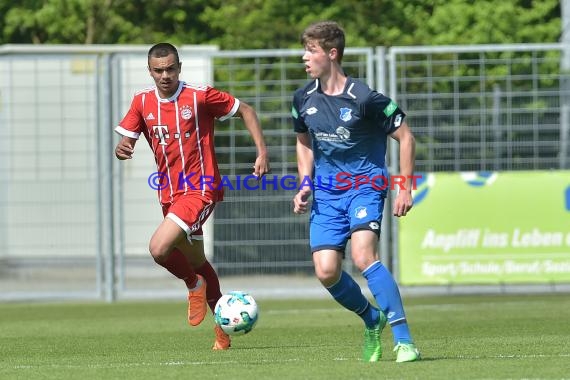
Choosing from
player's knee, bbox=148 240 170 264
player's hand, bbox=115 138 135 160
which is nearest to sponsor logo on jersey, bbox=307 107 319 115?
player's hand, bbox=115 138 135 160

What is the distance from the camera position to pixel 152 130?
9.49 m

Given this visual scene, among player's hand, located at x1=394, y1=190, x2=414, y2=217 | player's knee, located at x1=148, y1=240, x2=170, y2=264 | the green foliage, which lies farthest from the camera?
the green foliage

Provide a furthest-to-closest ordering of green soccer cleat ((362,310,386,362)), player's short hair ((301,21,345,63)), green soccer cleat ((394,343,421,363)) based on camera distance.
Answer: player's short hair ((301,21,345,63)), green soccer cleat ((362,310,386,362)), green soccer cleat ((394,343,421,363))

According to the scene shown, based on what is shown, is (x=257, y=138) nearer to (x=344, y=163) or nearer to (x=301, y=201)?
(x=301, y=201)

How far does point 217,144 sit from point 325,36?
Answer: 8.70m

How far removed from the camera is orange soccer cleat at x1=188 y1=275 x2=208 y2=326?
373 inches

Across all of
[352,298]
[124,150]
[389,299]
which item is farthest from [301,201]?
[124,150]

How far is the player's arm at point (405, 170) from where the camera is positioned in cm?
788

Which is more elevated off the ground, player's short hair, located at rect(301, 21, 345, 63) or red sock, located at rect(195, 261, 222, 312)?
player's short hair, located at rect(301, 21, 345, 63)

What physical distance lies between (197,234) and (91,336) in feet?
6.35

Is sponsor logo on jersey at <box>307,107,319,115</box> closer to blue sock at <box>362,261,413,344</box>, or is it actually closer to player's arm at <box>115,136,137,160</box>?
blue sock at <box>362,261,413,344</box>

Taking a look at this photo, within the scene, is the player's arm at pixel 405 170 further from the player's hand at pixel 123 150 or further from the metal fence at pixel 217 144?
the metal fence at pixel 217 144

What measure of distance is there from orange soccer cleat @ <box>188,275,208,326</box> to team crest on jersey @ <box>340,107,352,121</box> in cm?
204
